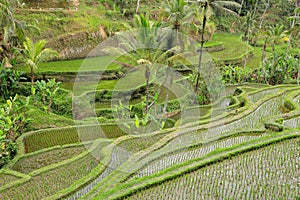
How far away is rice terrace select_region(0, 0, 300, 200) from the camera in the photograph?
18.0 feet

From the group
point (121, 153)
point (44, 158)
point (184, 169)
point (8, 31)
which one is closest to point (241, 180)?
point (184, 169)

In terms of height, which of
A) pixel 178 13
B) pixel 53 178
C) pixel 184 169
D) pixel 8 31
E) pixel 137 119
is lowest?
pixel 53 178

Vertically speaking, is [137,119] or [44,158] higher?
[137,119]

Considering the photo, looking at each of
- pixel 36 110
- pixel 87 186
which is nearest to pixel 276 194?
pixel 87 186

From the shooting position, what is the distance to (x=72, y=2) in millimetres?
20891

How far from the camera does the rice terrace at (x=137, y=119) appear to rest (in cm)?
548

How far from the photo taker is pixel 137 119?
28.1ft

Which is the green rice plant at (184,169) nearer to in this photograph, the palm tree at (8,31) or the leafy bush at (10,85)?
the palm tree at (8,31)

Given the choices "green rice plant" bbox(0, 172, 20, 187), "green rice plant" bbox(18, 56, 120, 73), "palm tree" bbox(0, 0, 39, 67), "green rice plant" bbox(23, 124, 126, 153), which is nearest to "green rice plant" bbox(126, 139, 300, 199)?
"green rice plant" bbox(0, 172, 20, 187)

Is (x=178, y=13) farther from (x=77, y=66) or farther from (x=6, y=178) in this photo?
(x=6, y=178)

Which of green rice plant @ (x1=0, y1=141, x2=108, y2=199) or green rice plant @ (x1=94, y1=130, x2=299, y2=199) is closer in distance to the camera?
green rice plant @ (x1=94, y1=130, x2=299, y2=199)

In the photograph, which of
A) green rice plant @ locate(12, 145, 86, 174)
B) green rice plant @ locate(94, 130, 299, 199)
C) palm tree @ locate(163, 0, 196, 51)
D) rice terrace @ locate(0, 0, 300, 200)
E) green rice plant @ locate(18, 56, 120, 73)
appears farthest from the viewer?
green rice plant @ locate(18, 56, 120, 73)

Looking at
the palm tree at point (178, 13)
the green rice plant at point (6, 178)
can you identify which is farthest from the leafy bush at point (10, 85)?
the palm tree at point (178, 13)

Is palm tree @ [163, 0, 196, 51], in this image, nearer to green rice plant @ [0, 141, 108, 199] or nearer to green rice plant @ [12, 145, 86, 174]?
green rice plant @ [12, 145, 86, 174]
